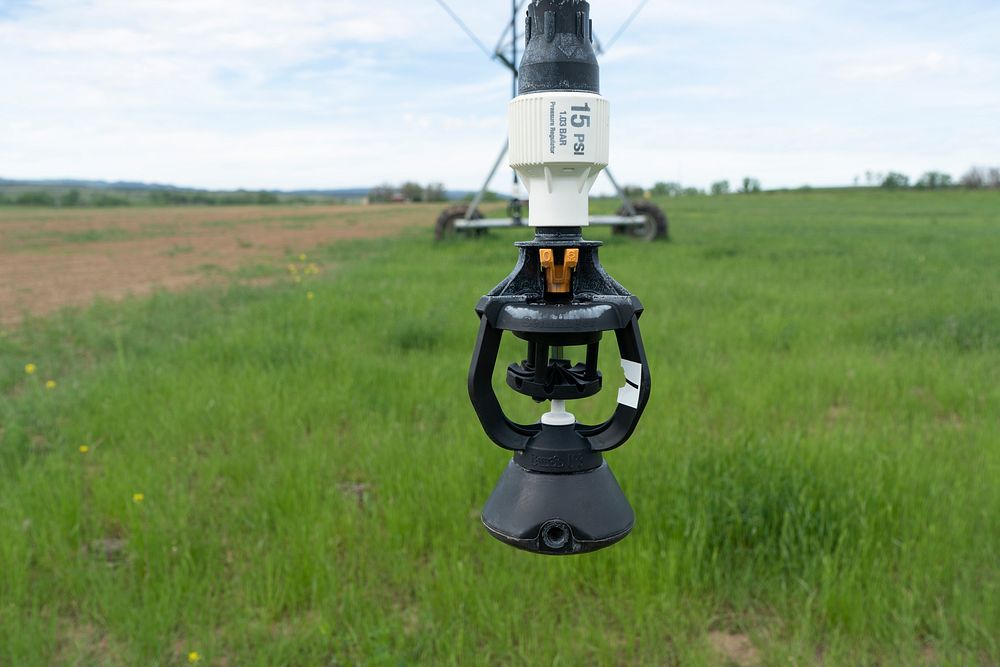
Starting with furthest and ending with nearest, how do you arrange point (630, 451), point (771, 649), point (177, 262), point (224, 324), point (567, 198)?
point (177, 262) → point (224, 324) → point (630, 451) → point (771, 649) → point (567, 198)

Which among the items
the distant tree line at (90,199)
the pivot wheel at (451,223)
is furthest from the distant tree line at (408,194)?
the pivot wheel at (451,223)

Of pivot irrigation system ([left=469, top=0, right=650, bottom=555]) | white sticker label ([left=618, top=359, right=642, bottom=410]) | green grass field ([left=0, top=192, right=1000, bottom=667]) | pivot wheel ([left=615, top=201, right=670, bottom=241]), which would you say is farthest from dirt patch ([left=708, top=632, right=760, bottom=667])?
pivot wheel ([left=615, top=201, right=670, bottom=241])

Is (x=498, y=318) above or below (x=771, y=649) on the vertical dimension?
above

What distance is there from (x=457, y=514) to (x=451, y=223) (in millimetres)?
12008

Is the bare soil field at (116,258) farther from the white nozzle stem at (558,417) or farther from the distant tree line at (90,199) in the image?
the distant tree line at (90,199)

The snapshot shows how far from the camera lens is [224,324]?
6832 mm

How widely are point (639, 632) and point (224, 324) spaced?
5346 millimetres

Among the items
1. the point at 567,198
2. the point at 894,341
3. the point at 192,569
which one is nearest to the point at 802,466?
the point at 192,569

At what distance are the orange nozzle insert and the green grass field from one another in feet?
5.86

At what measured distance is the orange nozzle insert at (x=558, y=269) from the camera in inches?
32.9

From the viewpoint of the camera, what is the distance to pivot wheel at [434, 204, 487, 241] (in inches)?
558

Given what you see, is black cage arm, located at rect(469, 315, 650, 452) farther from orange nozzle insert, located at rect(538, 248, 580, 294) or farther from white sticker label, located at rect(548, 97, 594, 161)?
white sticker label, located at rect(548, 97, 594, 161)

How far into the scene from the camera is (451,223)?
14.7 metres

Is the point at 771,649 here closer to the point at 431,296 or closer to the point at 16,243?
Result: the point at 431,296
